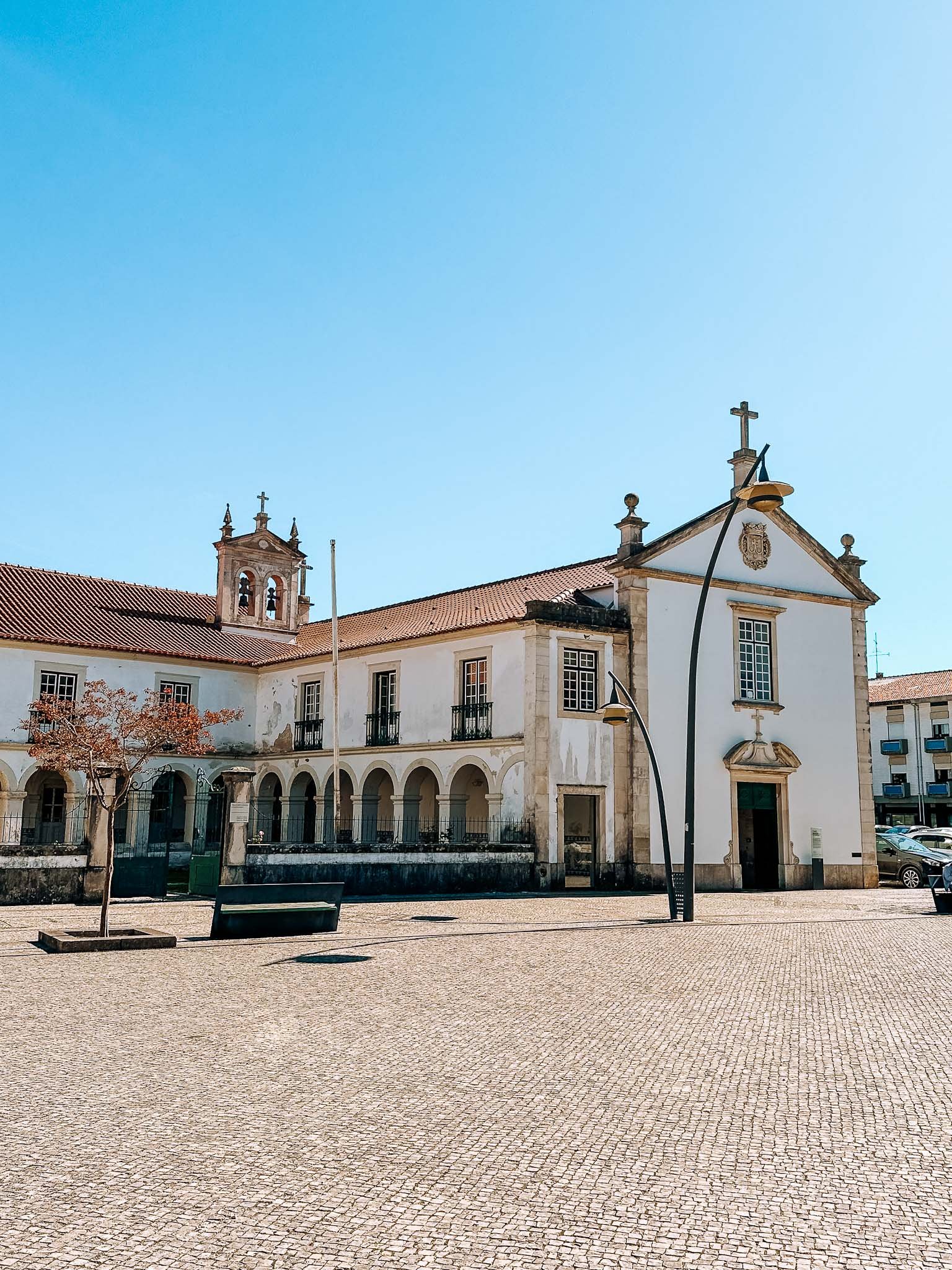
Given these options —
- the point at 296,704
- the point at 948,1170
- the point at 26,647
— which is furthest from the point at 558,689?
the point at 948,1170

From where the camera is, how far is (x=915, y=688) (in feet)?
209

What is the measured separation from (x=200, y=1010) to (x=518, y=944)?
17.9ft

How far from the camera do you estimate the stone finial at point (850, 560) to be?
103ft

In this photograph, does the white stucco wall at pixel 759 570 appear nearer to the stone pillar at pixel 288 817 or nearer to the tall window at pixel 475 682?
the tall window at pixel 475 682

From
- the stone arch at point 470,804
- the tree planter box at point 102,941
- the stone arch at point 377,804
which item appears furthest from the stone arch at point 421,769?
the tree planter box at point 102,941

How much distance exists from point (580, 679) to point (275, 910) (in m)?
12.9

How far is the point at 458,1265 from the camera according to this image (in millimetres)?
4016

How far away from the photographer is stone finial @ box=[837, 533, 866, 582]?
31438 millimetres

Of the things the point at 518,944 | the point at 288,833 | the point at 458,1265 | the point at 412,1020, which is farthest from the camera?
the point at 288,833

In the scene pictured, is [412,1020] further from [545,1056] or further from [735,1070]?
[735,1070]

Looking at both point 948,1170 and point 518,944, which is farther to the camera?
point 518,944

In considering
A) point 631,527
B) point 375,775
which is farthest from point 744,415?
point 375,775

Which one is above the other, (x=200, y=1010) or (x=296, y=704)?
(x=296, y=704)

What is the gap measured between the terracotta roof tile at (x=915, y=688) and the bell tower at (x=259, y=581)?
3652cm
